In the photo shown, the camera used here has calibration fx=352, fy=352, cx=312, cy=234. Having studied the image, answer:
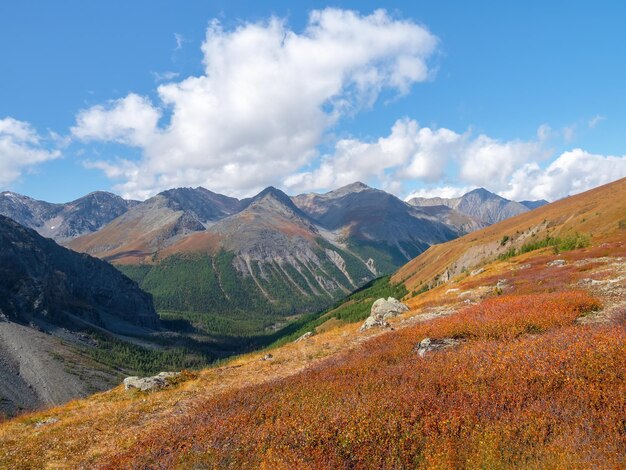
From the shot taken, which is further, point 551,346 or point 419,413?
point 551,346

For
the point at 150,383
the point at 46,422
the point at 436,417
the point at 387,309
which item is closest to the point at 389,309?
the point at 387,309

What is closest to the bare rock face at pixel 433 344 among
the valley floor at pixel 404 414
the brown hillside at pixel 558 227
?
the valley floor at pixel 404 414

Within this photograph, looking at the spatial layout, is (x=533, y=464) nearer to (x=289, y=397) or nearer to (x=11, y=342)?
(x=289, y=397)

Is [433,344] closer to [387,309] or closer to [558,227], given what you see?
[387,309]

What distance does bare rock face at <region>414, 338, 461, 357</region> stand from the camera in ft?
64.2

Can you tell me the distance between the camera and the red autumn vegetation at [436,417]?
28.7 feet

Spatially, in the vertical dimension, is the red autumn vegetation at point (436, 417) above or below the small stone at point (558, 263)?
above

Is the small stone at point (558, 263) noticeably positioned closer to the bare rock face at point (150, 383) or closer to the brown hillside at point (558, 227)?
the brown hillside at point (558, 227)

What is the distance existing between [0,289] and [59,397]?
116 meters

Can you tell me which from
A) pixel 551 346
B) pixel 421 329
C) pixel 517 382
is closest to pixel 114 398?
pixel 421 329

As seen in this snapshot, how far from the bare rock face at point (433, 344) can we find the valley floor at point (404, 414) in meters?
0.27

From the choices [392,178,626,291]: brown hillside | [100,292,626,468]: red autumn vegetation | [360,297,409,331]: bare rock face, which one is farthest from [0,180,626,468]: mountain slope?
[392,178,626,291]: brown hillside

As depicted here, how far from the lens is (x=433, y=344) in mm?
20156

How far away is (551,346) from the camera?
13.9m
